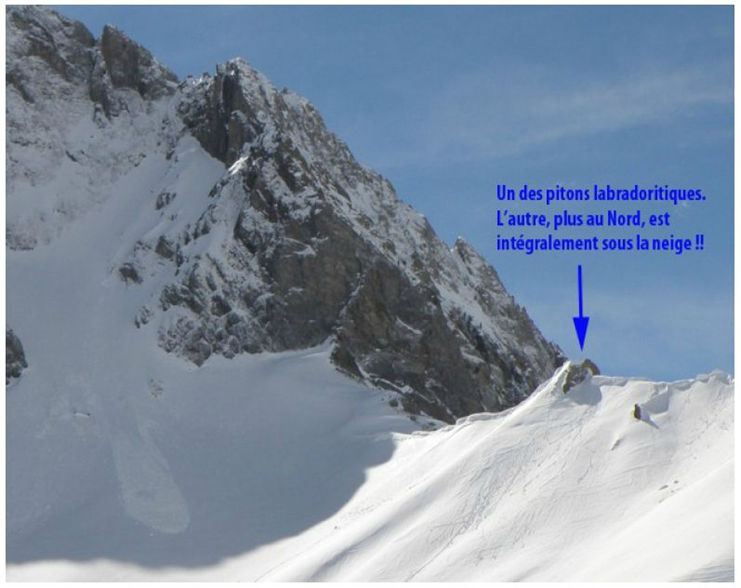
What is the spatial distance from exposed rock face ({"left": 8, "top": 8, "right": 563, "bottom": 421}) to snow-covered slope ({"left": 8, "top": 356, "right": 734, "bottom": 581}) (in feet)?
11.1

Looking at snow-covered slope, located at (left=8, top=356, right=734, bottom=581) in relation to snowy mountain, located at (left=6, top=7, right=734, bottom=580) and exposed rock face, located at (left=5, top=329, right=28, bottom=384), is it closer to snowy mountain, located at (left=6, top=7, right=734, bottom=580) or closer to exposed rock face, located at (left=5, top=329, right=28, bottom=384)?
snowy mountain, located at (left=6, top=7, right=734, bottom=580)

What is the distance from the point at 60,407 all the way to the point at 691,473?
35361 mm

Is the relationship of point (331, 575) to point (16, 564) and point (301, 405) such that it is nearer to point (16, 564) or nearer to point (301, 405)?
point (16, 564)

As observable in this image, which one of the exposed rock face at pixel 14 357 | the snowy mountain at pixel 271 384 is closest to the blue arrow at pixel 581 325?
the snowy mountain at pixel 271 384

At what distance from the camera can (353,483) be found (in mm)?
61469

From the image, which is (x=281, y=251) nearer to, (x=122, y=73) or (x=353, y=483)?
(x=122, y=73)

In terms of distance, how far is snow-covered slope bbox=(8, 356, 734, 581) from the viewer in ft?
141

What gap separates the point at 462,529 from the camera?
46.6 m

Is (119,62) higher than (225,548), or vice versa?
(119,62)

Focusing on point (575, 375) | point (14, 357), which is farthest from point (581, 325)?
point (14, 357)

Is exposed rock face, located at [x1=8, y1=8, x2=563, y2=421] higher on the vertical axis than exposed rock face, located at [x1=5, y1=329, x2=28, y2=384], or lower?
higher

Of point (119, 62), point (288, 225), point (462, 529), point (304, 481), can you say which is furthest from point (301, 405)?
point (119, 62)

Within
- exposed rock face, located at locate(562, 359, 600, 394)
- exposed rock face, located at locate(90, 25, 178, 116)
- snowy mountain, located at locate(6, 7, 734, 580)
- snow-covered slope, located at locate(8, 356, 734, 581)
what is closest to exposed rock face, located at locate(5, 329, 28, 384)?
snowy mountain, located at locate(6, 7, 734, 580)

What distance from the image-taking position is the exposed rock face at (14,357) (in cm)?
7519
